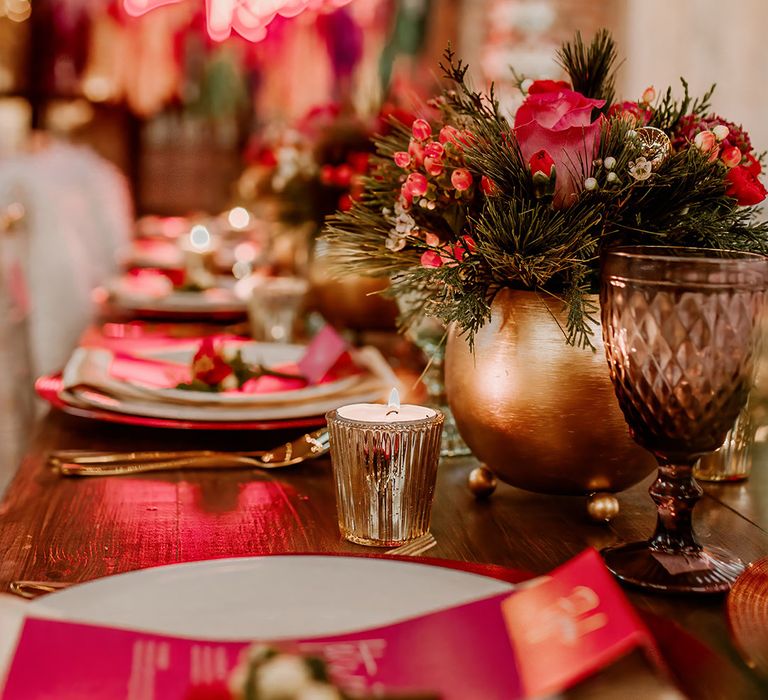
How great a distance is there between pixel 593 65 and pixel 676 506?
1.27 ft

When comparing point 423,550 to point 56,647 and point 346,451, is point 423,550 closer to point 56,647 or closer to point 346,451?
point 346,451

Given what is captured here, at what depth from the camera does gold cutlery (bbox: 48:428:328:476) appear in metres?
0.85

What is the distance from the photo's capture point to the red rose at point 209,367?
3.54ft

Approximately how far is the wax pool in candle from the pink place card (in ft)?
0.73

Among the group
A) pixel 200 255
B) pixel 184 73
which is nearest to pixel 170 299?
pixel 200 255

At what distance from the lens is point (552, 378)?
2.38 feet

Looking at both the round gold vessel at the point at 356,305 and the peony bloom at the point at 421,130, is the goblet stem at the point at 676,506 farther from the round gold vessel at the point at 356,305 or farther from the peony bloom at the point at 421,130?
the round gold vessel at the point at 356,305

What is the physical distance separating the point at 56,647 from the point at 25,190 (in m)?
2.00

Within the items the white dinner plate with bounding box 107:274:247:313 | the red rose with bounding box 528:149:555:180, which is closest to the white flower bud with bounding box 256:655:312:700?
the red rose with bounding box 528:149:555:180

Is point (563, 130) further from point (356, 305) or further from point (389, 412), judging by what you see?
point (356, 305)

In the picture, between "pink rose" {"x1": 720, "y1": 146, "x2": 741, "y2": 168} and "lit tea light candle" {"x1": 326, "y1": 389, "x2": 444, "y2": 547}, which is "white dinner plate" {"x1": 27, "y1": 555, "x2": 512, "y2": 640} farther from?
"pink rose" {"x1": 720, "y1": 146, "x2": 741, "y2": 168}

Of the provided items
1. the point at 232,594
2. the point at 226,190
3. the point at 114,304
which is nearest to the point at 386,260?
the point at 232,594

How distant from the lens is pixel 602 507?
0.73 metres

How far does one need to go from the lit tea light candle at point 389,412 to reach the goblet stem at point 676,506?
159mm
